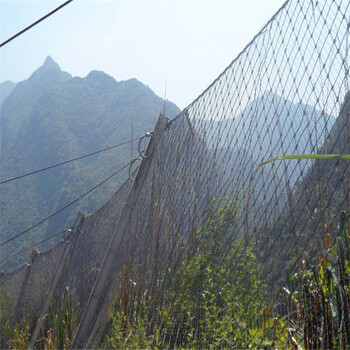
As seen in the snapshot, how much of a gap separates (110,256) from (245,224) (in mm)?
1246

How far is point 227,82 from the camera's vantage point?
2.17 metres

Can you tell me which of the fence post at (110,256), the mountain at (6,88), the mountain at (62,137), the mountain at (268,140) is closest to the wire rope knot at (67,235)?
the fence post at (110,256)

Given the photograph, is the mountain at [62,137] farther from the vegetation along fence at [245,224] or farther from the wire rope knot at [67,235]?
the vegetation along fence at [245,224]

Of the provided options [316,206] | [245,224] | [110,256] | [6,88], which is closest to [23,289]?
[110,256]

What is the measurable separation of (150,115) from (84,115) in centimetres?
1600

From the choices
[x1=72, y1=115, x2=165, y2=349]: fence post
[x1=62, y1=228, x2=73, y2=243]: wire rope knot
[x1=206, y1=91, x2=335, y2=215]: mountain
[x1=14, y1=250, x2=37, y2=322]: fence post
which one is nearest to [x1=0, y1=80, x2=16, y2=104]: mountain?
[x1=14, y1=250, x2=37, y2=322]: fence post

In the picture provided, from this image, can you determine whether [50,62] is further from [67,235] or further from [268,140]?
[268,140]

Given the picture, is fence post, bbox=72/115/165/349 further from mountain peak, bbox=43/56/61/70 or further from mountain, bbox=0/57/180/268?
mountain peak, bbox=43/56/61/70

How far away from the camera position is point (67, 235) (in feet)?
16.2

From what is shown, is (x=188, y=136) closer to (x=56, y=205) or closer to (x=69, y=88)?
(x=56, y=205)

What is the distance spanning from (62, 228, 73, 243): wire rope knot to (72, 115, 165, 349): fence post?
2013 millimetres

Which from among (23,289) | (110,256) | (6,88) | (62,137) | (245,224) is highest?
(6,88)

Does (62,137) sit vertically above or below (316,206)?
below

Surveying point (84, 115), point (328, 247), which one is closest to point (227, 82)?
point (328, 247)
